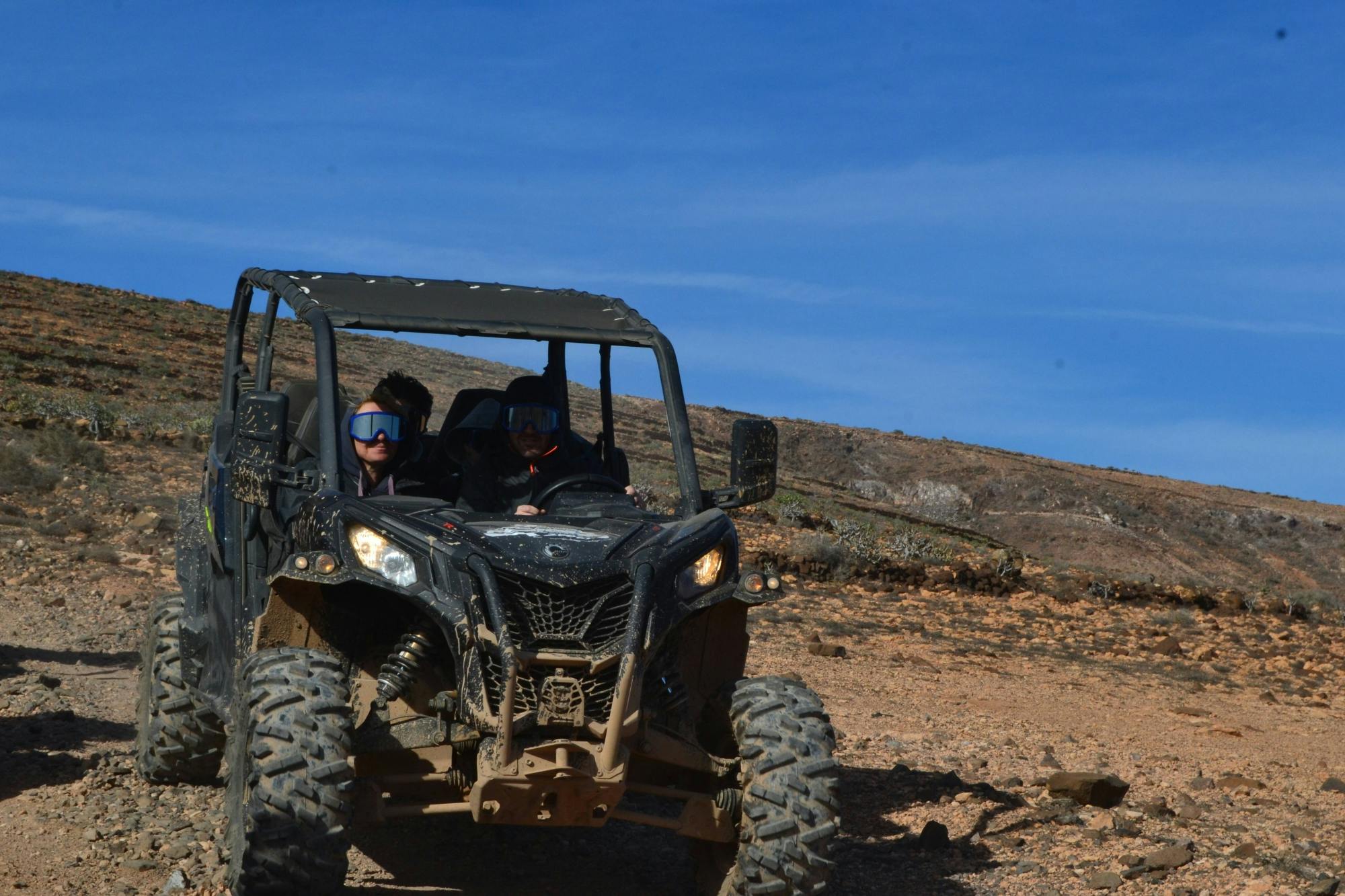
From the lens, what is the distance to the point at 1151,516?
43781 millimetres

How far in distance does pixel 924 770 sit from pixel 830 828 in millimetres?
3486

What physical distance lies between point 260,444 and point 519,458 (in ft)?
3.92

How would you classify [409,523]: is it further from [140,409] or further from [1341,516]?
[1341,516]

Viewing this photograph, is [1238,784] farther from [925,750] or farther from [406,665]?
[406,665]

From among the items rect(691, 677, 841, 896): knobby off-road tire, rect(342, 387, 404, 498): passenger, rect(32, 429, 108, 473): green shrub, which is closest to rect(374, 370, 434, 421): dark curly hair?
rect(342, 387, 404, 498): passenger

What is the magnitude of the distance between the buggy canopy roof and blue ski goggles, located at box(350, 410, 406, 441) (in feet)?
1.17

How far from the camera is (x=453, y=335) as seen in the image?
6070mm

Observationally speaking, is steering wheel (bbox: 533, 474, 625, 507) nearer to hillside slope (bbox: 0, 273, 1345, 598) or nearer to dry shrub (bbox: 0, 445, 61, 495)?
dry shrub (bbox: 0, 445, 61, 495)

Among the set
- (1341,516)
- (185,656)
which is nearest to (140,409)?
(185,656)

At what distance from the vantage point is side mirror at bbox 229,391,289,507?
534cm

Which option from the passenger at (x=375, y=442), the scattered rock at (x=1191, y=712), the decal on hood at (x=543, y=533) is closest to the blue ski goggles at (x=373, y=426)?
the passenger at (x=375, y=442)

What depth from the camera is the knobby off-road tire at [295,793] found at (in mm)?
4695

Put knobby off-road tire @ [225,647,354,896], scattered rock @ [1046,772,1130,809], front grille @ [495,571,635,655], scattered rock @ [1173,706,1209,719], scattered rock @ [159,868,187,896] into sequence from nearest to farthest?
1. knobby off-road tire @ [225,647,354,896]
2. front grille @ [495,571,635,655]
3. scattered rock @ [159,868,187,896]
4. scattered rock @ [1046,772,1130,809]
5. scattered rock @ [1173,706,1209,719]

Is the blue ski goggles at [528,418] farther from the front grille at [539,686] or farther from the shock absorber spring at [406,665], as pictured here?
the front grille at [539,686]
